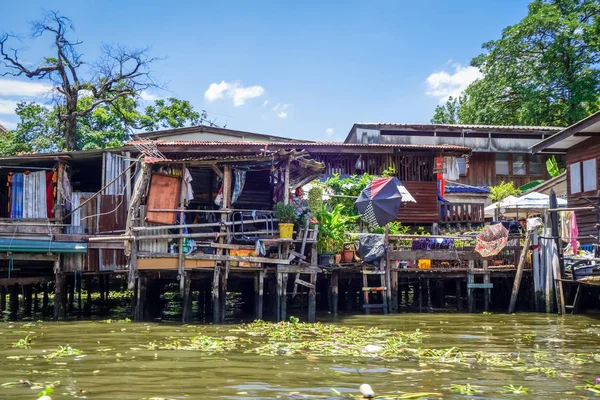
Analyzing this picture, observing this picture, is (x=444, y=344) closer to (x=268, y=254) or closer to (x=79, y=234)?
(x=268, y=254)

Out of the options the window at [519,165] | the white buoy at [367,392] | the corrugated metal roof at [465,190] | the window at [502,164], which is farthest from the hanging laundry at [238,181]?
the window at [519,165]

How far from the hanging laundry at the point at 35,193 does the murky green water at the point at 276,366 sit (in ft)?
14.0

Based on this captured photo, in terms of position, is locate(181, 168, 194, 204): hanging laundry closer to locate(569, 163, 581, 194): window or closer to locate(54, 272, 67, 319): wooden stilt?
locate(54, 272, 67, 319): wooden stilt

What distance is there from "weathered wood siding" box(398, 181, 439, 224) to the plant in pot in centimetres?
601

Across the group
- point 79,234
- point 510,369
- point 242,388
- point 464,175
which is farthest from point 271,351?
point 464,175

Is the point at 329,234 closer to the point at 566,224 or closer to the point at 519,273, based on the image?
the point at 519,273

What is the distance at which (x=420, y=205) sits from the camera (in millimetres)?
23578

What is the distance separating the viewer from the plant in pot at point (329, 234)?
57.4ft

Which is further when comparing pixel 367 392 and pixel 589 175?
pixel 589 175

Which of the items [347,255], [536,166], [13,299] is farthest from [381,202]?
[536,166]

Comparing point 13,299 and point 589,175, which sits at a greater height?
point 589,175

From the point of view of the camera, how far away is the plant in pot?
1748cm

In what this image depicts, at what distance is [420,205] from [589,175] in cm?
596

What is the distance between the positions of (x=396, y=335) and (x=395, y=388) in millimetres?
5534
